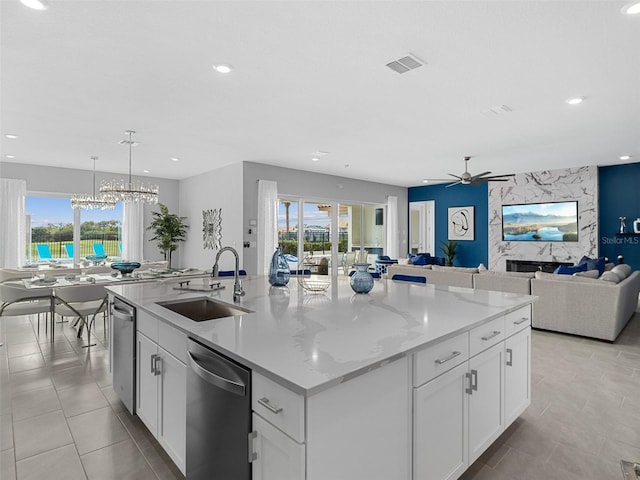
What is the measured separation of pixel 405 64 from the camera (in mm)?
2824

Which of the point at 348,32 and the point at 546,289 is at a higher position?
the point at 348,32

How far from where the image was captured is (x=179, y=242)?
28.9ft

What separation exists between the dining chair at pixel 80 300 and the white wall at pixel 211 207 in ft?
9.41

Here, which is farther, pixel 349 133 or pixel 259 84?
pixel 349 133

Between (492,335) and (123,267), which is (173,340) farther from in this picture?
(123,267)

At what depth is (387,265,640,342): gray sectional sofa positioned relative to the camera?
412 centimetres

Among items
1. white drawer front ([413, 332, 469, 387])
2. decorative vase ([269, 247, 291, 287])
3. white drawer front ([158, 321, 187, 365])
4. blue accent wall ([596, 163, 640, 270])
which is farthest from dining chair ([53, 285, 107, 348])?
blue accent wall ([596, 163, 640, 270])

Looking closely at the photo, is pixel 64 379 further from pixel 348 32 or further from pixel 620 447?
pixel 620 447

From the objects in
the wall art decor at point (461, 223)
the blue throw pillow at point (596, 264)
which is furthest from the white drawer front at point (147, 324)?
the wall art decor at point (461, 223)

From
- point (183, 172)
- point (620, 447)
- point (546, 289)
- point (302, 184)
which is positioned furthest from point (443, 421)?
point (183, 172)

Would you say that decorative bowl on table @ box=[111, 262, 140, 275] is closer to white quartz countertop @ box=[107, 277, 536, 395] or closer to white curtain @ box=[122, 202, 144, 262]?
white quartz countertop @ box=[107, 277, 536, 395]

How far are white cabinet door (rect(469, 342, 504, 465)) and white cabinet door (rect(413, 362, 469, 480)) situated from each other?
3.3 inches

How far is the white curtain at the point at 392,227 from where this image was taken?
31.6ft

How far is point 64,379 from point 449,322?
10.9 feet
